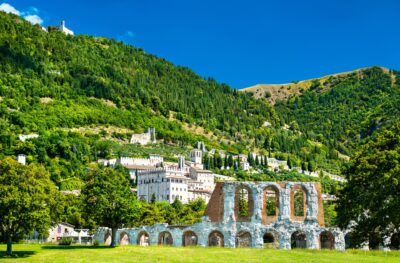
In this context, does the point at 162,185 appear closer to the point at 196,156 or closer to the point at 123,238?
the point at 196,156

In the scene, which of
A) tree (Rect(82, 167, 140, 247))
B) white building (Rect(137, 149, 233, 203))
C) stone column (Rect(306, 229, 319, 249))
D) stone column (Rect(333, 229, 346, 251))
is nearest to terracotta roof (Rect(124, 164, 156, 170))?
white building (Rect(137, 149, 233, 203))

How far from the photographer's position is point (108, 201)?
52.1 metres

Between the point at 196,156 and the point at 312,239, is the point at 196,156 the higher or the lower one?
the higher one

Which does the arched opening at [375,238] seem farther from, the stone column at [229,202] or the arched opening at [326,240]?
the stone column at [229,202]

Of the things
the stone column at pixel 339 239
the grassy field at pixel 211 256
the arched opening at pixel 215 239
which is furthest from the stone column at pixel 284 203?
the grassy field at pixel 211 256

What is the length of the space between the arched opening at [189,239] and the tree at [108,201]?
6234 mm

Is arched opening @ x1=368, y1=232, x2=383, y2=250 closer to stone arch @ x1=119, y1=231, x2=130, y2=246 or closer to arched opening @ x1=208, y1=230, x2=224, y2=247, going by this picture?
arched opening @ x1=208, y1=230, x2=224, y2=247

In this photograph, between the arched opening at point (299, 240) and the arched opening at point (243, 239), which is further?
the arched opening at point (299, 240)

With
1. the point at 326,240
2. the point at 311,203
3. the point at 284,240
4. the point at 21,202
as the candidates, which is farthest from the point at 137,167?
the point at 21,202

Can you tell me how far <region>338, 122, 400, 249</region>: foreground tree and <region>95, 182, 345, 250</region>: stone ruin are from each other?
5.48 metres

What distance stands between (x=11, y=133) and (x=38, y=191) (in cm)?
13457

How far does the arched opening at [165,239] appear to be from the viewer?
2348 inches

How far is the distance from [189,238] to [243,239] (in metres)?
6.19

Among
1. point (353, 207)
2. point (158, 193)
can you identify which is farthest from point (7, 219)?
point (158, 193)
